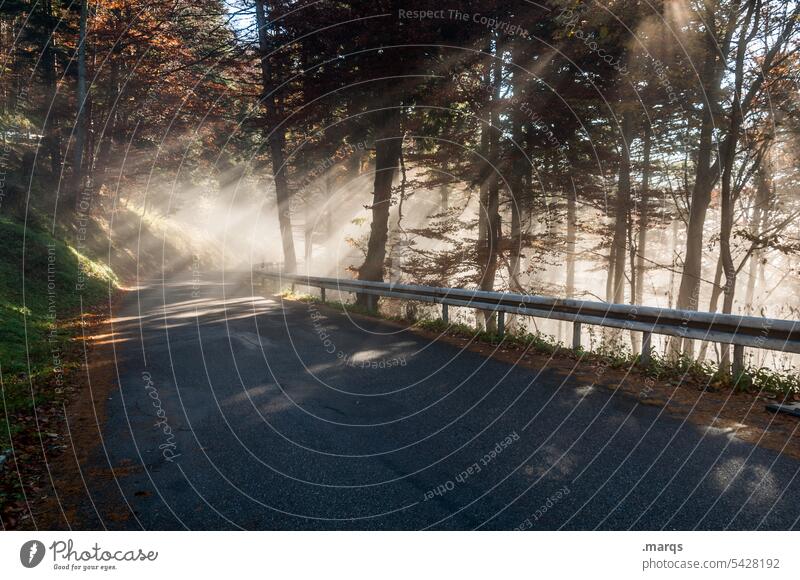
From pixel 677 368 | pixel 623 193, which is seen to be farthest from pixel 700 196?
pixel 677 368

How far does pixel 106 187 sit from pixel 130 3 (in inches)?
586

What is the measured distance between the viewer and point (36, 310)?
40.5 ft

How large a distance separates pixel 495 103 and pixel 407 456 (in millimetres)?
14350

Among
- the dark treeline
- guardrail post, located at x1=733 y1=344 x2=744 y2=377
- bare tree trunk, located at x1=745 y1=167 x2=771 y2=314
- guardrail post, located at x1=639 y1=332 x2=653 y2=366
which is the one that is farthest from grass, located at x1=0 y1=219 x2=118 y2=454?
bare tree trunk, located at x1=745 y1=167 x2=771 y2=314

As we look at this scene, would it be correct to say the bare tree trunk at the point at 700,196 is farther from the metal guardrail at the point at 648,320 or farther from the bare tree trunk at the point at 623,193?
the metal guardrail at the point at 648,320

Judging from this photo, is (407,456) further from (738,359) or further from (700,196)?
(700,196)

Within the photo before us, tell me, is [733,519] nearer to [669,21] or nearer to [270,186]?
[669,21]

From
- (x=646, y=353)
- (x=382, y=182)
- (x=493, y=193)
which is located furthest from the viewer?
(x=493, y=193)

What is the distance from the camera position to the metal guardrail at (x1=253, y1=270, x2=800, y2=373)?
5.91 metres

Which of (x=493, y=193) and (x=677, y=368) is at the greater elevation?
(x=493, y=193)

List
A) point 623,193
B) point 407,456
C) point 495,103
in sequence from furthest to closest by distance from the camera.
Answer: point 623,193 < point 495,103 < point 407,456

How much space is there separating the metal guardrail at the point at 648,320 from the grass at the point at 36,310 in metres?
7.31

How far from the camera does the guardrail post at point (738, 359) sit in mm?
6359

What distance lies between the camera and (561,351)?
8.56m
